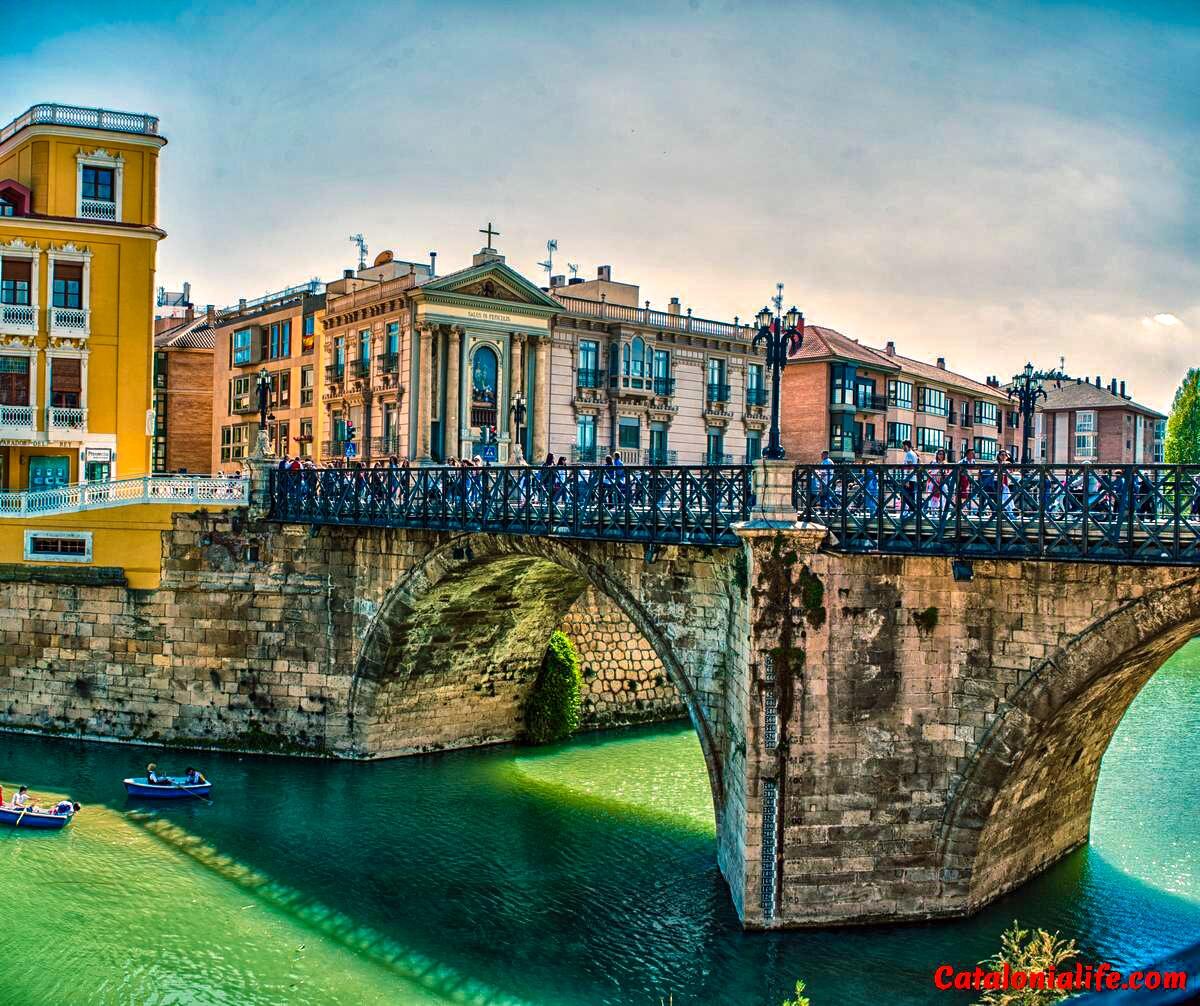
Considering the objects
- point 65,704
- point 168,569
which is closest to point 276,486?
point 168,569

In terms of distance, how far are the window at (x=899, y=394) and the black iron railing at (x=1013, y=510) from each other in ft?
133

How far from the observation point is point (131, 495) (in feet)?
100

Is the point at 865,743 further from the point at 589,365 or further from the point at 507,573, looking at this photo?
the point at 589,365

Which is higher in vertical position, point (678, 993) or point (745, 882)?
point (745, 882)

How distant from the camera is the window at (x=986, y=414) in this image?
66.1 metres

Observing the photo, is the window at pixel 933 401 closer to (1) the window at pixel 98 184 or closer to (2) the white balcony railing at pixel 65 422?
(1) the window at pixel 98 184

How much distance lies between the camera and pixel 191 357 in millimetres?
58281

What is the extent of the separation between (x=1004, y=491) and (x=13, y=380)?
1142 inches

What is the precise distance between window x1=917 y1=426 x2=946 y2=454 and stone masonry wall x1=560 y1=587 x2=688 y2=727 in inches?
1190

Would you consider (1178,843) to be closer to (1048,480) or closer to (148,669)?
(1048,480)

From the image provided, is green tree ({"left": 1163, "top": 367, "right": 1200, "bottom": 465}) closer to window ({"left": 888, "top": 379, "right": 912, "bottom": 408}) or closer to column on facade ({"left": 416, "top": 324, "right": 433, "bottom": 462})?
window ({"left": 888, "top": 379, "right": 912, "bottom": 408})

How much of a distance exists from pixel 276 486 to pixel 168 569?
357 cm

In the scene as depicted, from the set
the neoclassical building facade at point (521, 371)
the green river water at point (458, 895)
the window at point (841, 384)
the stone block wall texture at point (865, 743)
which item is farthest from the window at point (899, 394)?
the stone block wall texture at point (865, 743)

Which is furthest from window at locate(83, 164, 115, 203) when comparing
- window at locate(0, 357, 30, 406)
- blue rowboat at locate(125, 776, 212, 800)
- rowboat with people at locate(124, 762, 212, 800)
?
blue rowboat at locate(125, 776, 212, 800)
